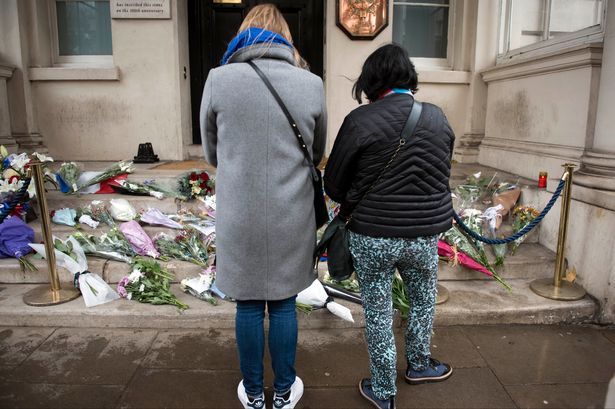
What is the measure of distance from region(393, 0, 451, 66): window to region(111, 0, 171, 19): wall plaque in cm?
308

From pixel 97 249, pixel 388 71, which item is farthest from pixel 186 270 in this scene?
pixel 388 71

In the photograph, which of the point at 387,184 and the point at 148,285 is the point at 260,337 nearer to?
the point at 387,184

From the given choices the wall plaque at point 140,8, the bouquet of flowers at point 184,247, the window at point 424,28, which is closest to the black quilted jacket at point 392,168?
the bouquet of flowers at point 184,247

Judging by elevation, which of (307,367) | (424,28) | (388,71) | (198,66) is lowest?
(307,367)

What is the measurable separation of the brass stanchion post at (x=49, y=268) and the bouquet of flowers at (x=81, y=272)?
3.9 inches

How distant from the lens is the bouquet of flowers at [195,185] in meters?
4.91

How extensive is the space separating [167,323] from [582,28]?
187 inches

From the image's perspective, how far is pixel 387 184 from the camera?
7.36 ft

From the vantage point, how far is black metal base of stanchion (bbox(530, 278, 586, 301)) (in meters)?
3.73

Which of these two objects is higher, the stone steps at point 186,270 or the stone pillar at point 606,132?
the stone pillar at point 606,132

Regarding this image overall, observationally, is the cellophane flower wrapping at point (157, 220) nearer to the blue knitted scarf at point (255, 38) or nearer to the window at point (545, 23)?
the blue knitted scarf at point (255, 38)

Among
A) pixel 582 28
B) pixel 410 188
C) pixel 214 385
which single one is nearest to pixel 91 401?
pixel 214 385

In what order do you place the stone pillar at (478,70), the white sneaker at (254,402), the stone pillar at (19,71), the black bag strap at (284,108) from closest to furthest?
the black bag strap at (284,108) → the white sneaker at (254,402) → the stone pillar at (19,71) → the stone pillar at (478,70)

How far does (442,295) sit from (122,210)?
302 cm
